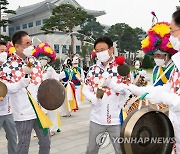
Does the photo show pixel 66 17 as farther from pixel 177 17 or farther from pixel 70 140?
pixel 177 17

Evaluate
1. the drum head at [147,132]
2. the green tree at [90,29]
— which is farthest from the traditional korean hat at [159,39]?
the green tree at [90,29]

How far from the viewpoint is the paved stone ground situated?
5.02 meters

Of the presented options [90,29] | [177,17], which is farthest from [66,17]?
[177,17]

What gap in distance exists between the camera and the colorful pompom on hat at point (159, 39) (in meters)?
3.03

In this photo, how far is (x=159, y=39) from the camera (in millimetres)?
3064

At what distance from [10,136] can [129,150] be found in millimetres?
2414

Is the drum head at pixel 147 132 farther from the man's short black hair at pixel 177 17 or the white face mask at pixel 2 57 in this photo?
the white face mask at pixel 2 57

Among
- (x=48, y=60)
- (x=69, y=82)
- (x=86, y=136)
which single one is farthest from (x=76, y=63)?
(x=48, y=60)

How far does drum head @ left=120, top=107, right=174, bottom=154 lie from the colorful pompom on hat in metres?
1.02

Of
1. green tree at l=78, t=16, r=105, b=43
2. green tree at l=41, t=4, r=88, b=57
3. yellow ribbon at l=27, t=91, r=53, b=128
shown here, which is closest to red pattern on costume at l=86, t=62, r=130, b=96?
yellow ribbon at l=27, t=91, r=53, b=128

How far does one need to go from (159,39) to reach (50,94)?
1556 mm

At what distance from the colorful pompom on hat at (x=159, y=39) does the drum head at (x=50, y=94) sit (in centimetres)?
132
